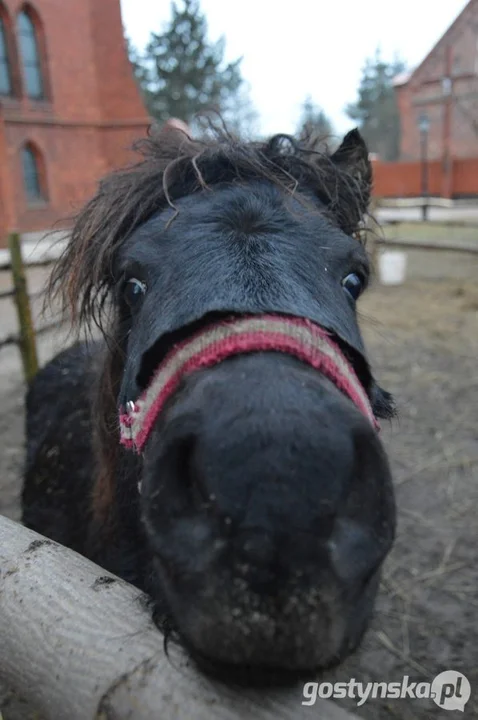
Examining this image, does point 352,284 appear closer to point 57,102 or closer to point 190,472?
point 190,472

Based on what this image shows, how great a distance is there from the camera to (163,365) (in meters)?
1.45

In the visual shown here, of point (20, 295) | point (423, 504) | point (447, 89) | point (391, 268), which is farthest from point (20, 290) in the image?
point (447, 89)

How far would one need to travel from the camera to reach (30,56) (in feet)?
70.3

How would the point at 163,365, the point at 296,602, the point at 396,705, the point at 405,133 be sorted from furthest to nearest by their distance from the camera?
the point at 405,133
the point at 396,705
the point at 163,365
the point at 296,602

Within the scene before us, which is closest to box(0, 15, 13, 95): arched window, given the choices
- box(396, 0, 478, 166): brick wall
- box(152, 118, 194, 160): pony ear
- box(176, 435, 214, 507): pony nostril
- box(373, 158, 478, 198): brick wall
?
box(373, 158, 478, 198): brick wall

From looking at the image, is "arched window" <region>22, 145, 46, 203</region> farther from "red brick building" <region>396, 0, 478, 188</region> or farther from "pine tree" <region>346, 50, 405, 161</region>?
"pine tree" <region>346, 50, 405, 161</region>

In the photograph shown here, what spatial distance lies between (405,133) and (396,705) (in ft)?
→ 135

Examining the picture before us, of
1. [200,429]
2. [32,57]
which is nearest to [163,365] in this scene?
[200,429]

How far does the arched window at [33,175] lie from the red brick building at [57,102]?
4cm

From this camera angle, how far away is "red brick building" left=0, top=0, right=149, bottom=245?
2038 centimetres

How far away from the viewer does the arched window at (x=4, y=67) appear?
66.8 ft

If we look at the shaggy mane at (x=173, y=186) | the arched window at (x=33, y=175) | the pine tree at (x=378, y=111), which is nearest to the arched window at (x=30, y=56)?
the arched window at (x=33, y=175)

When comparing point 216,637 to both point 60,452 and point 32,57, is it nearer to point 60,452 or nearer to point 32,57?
point 60,452

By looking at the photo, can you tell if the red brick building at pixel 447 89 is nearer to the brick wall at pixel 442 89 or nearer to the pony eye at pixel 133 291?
the brick wall at pixel 442 89
